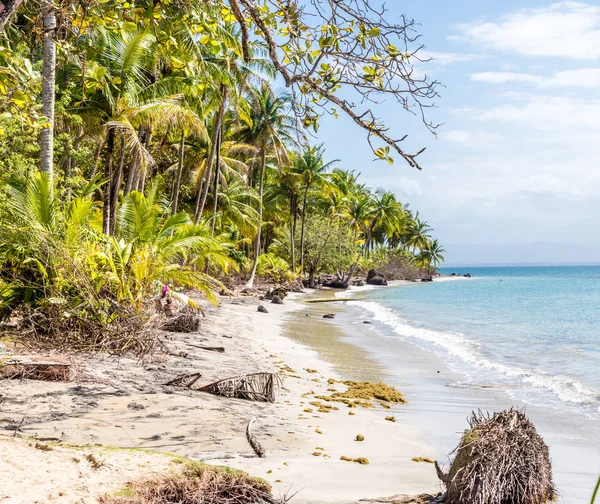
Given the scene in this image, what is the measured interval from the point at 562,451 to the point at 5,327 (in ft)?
24.5

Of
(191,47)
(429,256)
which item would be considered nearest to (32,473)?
(191,47)

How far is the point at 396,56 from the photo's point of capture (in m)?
3.58

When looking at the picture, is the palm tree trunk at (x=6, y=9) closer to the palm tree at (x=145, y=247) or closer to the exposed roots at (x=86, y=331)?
the exposed roots at (x=86, y=331)

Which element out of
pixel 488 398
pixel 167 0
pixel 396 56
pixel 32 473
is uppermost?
Result: pixel 167 0

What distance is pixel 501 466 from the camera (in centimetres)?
420

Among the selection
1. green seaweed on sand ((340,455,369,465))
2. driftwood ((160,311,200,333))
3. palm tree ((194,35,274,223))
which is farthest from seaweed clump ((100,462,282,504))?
palm tree ((194,35,274,223))

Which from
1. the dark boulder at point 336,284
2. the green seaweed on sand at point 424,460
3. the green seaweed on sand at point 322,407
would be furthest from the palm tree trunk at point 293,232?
the green seaweed on sand at point 424,460

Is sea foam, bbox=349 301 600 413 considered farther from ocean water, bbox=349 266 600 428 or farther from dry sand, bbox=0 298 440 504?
dry sand, bbox=0 298 440 504

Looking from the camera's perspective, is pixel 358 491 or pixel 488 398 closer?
pixel 358 491

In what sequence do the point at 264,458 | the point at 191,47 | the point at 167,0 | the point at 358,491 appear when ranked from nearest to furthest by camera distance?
the point at 167,0 → the point at 358,491 → the point at 264,458 → the point at 191,47

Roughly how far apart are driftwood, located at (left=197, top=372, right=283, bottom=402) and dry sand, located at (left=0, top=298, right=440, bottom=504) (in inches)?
7.1

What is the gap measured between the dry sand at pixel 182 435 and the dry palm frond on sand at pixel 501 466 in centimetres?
75

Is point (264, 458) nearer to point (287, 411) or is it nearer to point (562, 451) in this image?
point (287, 411)

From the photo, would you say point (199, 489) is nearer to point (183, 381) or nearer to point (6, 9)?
point (6, 9)
